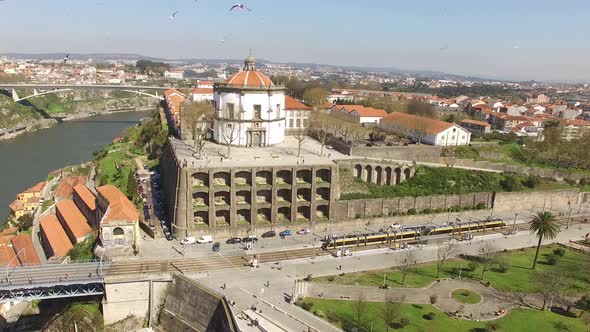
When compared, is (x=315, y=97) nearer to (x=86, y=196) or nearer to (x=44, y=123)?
(x=86, y=196)

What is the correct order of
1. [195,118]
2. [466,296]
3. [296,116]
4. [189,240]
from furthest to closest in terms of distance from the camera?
1. [296,116]
2. [195,118]
3. [189,240]
4. [466,296]

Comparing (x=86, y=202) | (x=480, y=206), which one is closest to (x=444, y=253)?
(x=480, y=206)

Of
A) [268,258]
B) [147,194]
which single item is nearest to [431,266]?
[268,258]

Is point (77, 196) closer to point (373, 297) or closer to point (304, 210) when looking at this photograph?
→ point (304, 210)

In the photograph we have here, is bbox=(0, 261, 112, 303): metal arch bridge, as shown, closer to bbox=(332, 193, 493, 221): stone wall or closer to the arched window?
the arched window

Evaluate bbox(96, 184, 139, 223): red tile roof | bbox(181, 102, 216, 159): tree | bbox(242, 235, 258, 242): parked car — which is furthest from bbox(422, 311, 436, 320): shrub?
bbox(181, 102, 216, 159): tree

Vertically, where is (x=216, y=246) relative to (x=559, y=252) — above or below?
above

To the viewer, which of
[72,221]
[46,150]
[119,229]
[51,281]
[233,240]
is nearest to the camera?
[51,281]
